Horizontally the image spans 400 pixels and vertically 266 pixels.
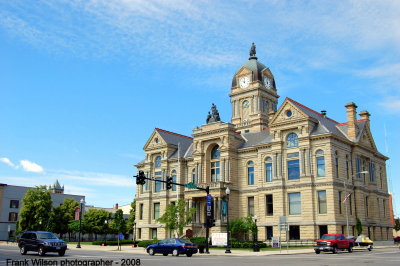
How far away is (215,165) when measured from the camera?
222ft

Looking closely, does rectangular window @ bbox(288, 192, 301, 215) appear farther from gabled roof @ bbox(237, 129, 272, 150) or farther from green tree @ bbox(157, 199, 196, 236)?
green tree @ bbox(157, 199, 196, 236)

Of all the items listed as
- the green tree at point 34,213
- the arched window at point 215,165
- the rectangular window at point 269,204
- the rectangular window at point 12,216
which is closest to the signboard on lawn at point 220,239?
the rectangular window at point 269,204

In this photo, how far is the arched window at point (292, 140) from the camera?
58.4 m

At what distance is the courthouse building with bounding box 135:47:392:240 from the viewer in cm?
5516

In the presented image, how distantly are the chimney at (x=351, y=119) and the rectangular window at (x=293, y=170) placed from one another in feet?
30.4

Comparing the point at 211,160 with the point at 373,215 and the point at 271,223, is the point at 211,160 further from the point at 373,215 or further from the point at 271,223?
the point at 373,215

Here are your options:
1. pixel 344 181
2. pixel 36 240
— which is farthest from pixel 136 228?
pixel 36 240

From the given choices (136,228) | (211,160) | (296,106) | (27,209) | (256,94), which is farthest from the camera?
(256,94)

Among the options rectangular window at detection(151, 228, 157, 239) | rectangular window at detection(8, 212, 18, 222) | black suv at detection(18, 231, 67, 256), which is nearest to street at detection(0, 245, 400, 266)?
black suv at detection(18, 231, 67, 256)

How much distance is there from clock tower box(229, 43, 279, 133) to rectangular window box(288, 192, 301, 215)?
94.1 feet

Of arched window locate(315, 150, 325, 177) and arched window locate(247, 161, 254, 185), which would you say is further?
arched window locate(247, 161, 254, 185)

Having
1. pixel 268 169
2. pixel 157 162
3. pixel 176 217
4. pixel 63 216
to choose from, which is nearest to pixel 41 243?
pixel 176 217

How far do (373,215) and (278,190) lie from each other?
14968mm

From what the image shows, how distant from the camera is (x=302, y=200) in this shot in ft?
184
